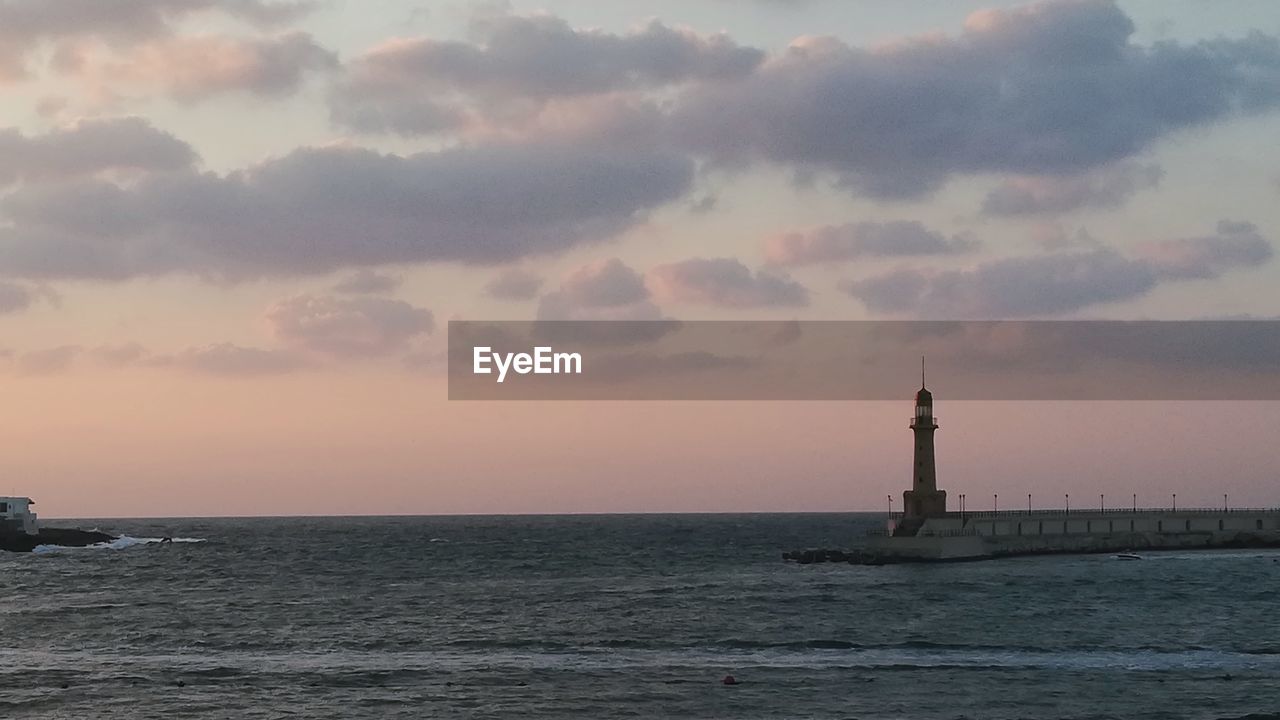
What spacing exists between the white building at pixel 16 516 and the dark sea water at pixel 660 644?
54649 millimetres

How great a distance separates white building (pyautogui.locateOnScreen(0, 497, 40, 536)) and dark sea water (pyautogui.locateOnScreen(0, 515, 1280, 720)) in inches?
2152

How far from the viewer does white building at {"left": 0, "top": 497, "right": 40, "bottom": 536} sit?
17800 centimetres

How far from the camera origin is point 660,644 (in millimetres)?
73062

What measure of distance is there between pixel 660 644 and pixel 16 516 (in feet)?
442

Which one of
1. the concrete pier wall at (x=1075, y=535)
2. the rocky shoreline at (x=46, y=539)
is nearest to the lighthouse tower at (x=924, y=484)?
the concrete pier wall at (x=1075, y=535)

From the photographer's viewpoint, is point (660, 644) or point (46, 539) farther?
point (46, 539)

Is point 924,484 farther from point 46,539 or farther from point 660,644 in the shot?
point 46,539

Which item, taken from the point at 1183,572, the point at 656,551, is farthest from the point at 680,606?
the point at 656,551

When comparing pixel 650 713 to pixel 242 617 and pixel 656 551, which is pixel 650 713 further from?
pixel 656 551

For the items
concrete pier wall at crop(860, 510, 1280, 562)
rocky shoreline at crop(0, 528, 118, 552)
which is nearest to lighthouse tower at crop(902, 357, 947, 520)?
concrete pier wall at crop(860, 510, 1280, 562)

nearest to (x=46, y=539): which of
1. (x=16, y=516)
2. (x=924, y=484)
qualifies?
(x=16, y=516)

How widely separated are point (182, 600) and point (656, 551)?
8995 cm

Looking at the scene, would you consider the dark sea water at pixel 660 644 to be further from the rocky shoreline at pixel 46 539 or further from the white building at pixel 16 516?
the white building at pixel 16 516

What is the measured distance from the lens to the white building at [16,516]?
584 ft
